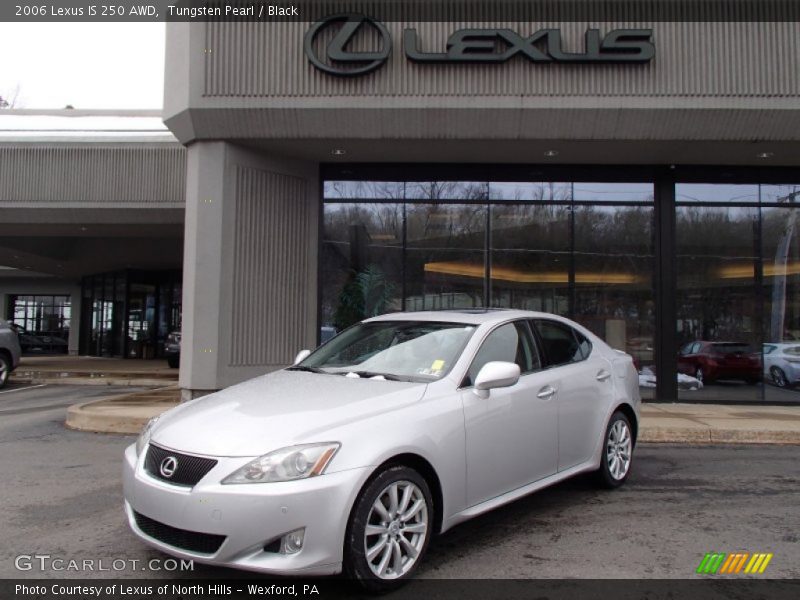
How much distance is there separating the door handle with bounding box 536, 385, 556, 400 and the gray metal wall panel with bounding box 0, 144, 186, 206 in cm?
1108

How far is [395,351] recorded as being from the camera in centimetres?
458

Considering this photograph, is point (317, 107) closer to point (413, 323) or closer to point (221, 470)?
point (413, 323)

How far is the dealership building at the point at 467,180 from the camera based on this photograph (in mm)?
9688

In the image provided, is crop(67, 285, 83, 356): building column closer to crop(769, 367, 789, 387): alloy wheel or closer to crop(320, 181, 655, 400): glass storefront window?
crop(320, 181, 655, 400): glass storefront window

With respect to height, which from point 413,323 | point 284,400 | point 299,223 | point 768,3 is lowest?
point 284,400

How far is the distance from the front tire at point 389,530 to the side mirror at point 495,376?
73 cm

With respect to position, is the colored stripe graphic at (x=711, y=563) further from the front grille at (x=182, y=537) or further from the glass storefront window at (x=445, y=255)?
the glass storefront window at (x=445, y=255)

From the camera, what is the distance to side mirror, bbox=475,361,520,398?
3967 millimetres

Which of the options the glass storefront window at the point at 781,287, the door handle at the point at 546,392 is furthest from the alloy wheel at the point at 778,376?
the door handle at the point at 546,392

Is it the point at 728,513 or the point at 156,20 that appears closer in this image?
the point at 728,513

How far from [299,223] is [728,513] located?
8.39 meters

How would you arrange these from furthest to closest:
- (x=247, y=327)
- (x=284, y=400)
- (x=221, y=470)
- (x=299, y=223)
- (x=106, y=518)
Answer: (x=299, y=223) < (x=247, y=327) < (x=106, y=518) < (x=284, y=400) < (x=221, y=470)

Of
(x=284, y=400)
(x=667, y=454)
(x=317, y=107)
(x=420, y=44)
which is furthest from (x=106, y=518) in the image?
(x=420, y=44)

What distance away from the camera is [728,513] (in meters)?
4.96
